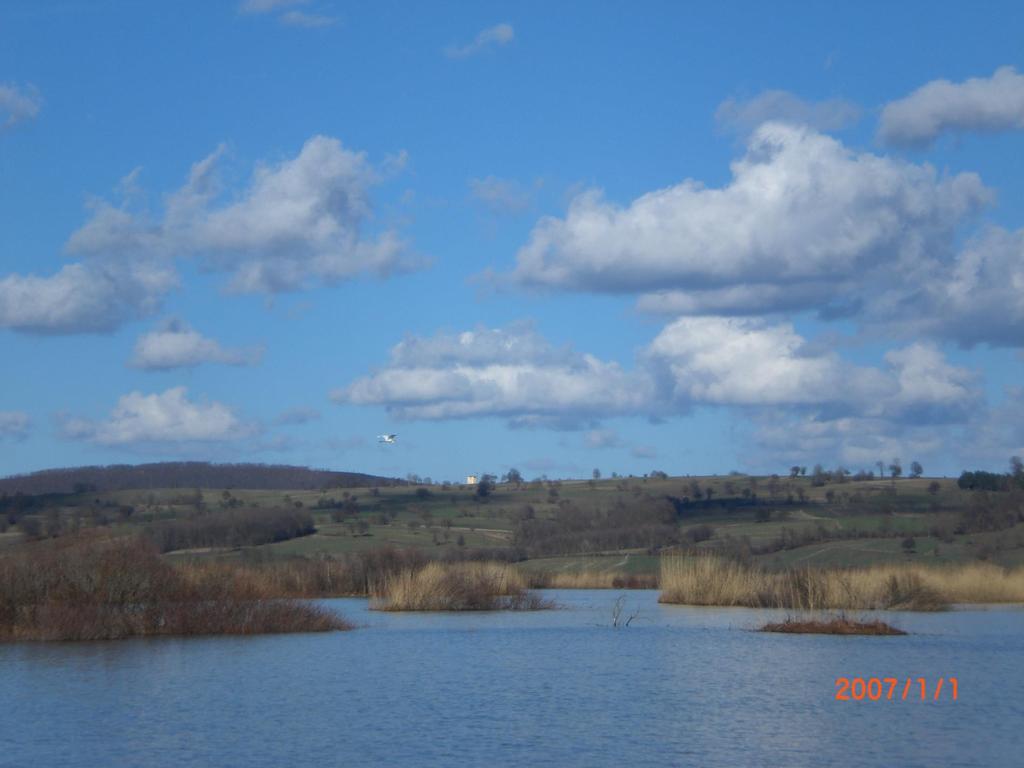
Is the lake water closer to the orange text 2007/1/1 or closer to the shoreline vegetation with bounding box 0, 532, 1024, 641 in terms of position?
the orange text 2007/1/1

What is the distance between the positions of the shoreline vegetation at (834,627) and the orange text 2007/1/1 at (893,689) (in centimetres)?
997

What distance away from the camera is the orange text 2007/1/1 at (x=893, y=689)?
937 inches

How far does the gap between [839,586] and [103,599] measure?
2452 cm

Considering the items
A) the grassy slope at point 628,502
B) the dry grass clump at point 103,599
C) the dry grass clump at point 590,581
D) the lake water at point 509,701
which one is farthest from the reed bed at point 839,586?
the dry grass clump at point 103,599

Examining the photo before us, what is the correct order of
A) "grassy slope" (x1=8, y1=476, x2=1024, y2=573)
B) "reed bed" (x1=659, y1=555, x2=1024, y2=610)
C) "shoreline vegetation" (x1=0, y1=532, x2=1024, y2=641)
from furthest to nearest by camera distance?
"grassy slope" (x1=8, y1=476, x2=1024, y2=573) < "reed bed" (x1=659, y1=555, x2=1024, y2=610) < "shoreline vegetation" (x1=0, y1=532, x2=1024, y2=641)

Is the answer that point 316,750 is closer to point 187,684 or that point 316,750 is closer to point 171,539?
point 187,684

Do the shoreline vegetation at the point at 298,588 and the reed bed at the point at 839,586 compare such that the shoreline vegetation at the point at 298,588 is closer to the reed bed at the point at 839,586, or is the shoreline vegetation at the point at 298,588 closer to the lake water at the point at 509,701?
the reed bed at the point at 839,586

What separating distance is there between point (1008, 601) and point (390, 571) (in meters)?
26.3

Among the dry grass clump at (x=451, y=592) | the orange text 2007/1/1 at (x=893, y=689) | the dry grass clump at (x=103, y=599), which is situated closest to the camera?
the orange text 2007/1/1 at (x=893, y=689)

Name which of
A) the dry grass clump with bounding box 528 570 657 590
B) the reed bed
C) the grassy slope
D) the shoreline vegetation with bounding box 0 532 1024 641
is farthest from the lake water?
the dry grass clump with bounding box 528 570 657 590

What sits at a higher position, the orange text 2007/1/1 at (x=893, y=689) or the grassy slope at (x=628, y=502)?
the grassy slope at (x=628, y=502)

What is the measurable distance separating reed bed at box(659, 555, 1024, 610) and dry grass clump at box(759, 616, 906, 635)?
167 inches

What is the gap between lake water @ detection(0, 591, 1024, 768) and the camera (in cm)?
1877

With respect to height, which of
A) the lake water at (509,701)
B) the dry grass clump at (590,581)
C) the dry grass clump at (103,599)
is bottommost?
the dry grass clump at (590,581)
